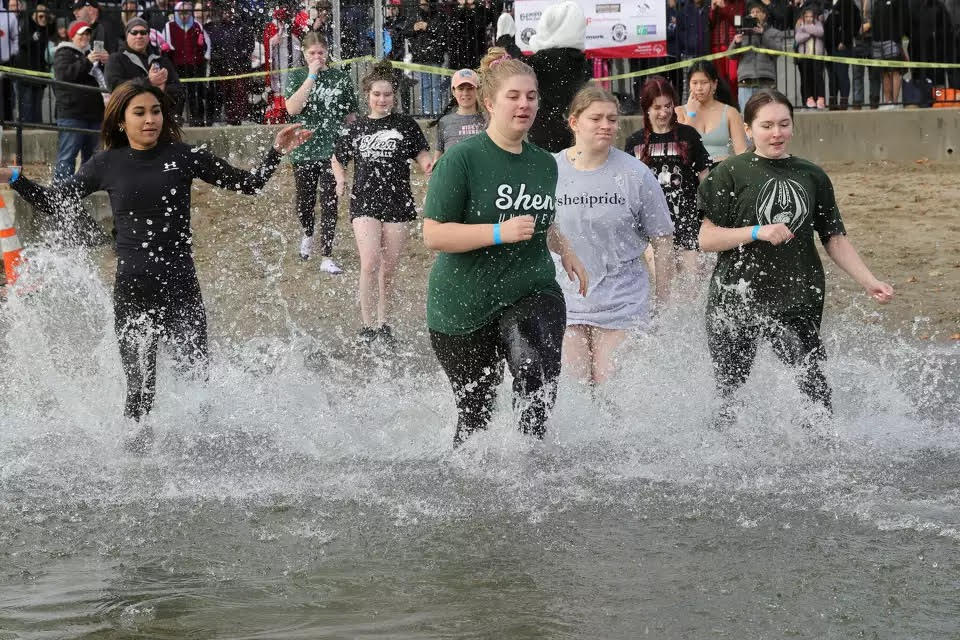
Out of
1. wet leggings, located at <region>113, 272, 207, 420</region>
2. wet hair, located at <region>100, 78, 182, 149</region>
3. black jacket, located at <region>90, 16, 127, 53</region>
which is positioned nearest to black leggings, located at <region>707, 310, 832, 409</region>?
wet leggings, located at <region>113, 272, 207, 420</region>

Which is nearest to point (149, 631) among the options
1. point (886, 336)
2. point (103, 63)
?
point (886, 336)

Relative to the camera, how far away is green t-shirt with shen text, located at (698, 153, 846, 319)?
6465 mm

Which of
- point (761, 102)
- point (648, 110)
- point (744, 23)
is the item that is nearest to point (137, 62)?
point (648, 110)

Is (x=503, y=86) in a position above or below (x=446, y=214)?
above

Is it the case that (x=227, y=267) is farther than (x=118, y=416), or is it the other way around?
(x=227, y=267)

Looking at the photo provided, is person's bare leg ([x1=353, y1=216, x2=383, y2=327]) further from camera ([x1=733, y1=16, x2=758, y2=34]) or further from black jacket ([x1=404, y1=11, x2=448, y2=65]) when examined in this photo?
camera ([x1=733, y1=16, x2=758, y2=34])

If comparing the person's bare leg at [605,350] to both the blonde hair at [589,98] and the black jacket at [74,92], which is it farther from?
the black jacket at [74,92]

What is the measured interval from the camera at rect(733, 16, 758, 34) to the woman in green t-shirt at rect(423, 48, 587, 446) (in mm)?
11206

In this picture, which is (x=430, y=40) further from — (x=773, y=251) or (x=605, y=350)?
(x=773, y=251)

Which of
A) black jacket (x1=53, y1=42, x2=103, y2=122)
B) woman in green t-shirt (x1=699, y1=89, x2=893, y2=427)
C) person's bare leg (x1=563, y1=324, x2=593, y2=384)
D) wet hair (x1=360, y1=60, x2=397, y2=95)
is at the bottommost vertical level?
person's bare leg (x1=563, y1=324, x2=593, y2=384)

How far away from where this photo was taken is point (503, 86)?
5.82 meters

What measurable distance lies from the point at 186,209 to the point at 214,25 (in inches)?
415

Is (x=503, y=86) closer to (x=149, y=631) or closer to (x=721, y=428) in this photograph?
(x=721, y=428)

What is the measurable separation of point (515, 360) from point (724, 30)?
11.8 metres
